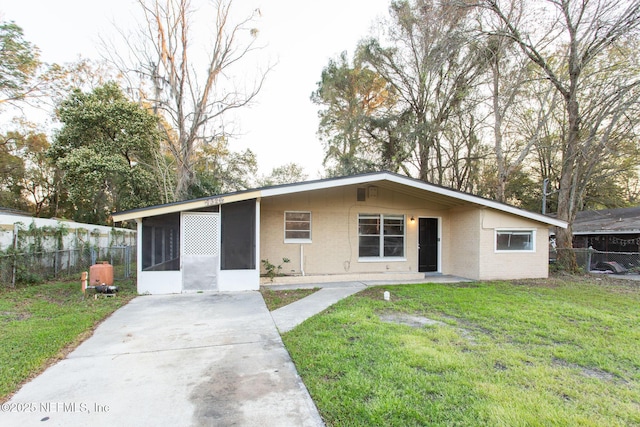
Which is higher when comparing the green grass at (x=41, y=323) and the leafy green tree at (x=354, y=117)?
the leafy green tree at (x=354, y=117)

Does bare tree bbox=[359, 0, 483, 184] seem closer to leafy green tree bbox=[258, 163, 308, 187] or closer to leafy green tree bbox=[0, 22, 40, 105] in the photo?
leafy green tree bbox=[258, 163, 308, 187]

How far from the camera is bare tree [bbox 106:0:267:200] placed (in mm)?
15578

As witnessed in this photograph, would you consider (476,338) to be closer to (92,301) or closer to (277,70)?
(92,301)

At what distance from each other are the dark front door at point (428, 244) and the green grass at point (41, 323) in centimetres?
839

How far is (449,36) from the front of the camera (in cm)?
1061

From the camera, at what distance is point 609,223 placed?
14148 mm

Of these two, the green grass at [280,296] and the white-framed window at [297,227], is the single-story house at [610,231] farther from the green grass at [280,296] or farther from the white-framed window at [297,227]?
the green grass at [280,296]

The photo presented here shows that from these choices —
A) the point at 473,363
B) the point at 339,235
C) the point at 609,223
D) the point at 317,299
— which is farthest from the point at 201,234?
the point at 609,223

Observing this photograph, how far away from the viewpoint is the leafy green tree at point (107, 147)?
1194 centimetres

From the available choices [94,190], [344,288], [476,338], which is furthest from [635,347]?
[94,190]

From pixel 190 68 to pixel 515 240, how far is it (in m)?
16.7

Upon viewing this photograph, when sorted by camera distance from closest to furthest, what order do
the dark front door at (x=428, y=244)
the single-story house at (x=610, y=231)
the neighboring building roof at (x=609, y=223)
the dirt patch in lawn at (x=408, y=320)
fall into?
the dirt patch in lawn at (x=408, y=320), the dark front door at (x=428, y=244), the neighboring building roof at (x=609, y=223), the single-story house at (x=610, y=231)

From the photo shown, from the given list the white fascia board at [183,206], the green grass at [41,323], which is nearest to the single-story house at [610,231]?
the white fascia board at [183,206]

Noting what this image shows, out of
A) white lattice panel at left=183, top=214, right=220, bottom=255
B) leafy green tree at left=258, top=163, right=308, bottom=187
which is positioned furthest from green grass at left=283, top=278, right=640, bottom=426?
leafy green tree at left=258, top=163, right=308, bottom=187
